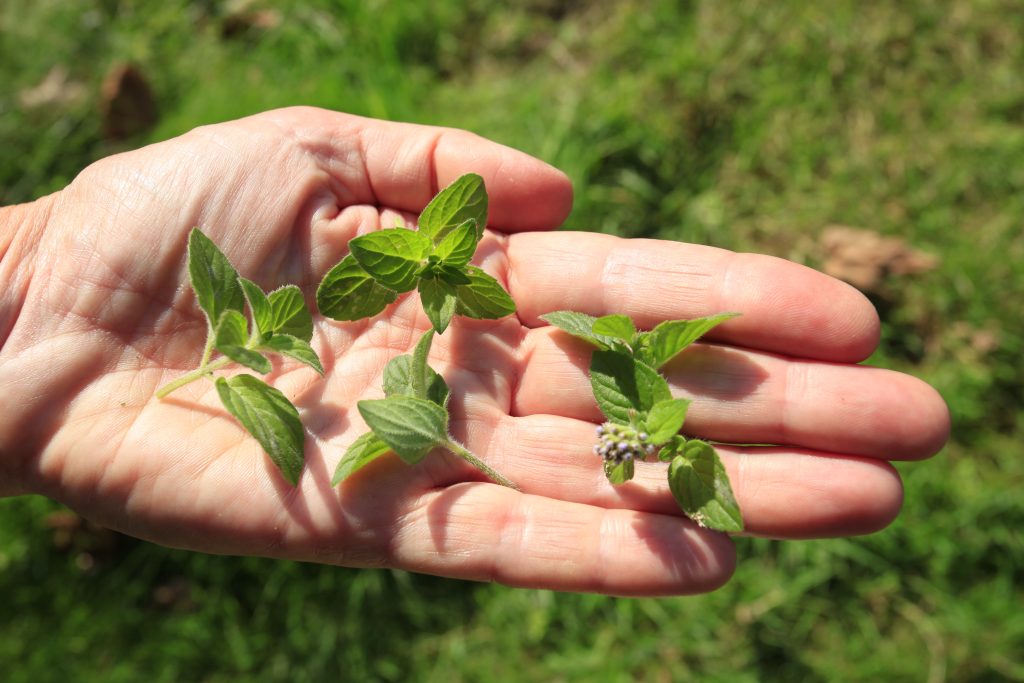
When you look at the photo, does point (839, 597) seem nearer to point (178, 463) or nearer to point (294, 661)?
point (294, 661)

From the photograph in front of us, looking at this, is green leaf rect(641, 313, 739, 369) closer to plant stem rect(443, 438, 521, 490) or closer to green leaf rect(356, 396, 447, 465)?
plant stem rect(443, 438, 521, 490)

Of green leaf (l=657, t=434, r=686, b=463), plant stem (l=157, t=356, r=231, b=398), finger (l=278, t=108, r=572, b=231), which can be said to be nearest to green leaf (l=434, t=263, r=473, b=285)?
finger (l=278, t=108, r=572, b=231)

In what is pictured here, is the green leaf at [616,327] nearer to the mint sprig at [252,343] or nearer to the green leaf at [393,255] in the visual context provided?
the green leaf at [393,255]

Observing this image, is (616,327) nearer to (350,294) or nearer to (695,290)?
(695,290)

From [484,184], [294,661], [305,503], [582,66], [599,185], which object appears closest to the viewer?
[305,503]

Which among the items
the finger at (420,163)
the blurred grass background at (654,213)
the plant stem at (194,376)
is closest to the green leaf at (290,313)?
the plant stem at (194,376)

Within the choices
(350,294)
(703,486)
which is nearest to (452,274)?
(350,294)

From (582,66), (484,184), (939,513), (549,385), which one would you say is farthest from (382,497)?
(582,66)
